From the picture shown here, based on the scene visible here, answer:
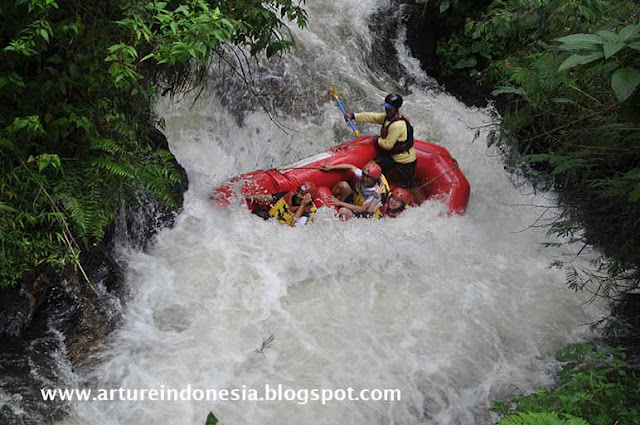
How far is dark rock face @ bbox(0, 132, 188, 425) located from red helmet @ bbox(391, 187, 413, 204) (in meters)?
2.90

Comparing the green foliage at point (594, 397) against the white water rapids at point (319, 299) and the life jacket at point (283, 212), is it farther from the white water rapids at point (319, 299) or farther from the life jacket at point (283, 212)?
the life jacket at point (283, 212)

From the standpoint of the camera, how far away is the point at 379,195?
5.95 metres

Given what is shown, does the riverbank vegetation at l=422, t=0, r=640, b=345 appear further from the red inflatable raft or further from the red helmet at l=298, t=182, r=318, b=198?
the red helmet at l=298, t=182, r=318, b=198

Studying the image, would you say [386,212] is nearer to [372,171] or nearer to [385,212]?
→ [385,212]

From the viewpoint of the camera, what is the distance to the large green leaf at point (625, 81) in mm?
2168

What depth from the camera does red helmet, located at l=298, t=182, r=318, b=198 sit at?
5.77m

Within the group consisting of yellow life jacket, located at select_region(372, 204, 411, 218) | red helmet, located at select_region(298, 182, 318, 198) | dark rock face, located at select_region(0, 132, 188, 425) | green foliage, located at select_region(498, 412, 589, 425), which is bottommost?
dark rock face, located at select_region(0, 132, 188, 425)

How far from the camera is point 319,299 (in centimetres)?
487

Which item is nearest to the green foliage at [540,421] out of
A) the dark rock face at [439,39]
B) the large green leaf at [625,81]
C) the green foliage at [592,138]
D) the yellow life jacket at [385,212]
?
the green foliage at [592,138]

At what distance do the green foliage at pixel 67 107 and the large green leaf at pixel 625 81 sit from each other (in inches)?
80.9

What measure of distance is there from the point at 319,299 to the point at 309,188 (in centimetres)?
134

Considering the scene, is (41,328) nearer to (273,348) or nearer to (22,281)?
(22,281)

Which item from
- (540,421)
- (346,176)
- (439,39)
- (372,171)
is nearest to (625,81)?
(540,421)

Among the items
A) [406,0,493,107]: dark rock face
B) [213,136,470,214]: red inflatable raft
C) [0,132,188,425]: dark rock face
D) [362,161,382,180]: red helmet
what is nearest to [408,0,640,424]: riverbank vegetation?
[362,161,382,180]: red helmet
